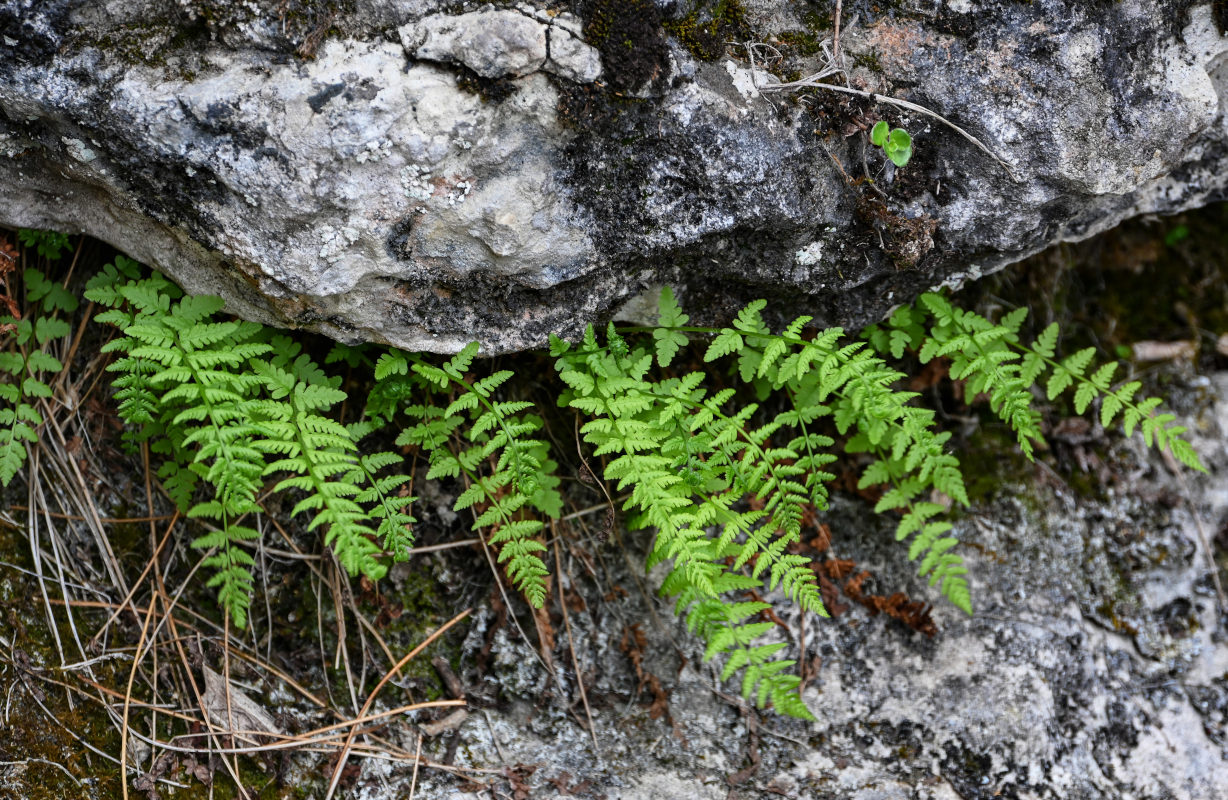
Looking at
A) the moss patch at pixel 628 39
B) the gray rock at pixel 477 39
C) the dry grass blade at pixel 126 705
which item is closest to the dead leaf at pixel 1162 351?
the moss patch at pixel 628 39

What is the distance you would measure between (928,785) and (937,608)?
2.91 ft

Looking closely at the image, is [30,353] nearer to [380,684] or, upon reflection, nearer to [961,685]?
[380,684]

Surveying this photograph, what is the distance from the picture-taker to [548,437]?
4.36 metres

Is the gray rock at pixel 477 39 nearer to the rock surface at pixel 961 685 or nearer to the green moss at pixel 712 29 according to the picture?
the green moss at pixel 712 29

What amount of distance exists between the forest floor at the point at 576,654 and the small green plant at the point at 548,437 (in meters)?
0.20

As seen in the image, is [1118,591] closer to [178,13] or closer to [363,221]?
[363,221]

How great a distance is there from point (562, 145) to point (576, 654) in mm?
2298

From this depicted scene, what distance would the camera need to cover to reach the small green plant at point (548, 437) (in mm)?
3445

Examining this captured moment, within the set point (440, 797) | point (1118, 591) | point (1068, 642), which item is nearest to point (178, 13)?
point (440, 797)

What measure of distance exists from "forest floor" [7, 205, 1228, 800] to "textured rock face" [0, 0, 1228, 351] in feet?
2.41

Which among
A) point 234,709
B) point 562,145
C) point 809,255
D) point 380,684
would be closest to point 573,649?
point 380,684

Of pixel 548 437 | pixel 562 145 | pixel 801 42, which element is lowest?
pixel 548 437

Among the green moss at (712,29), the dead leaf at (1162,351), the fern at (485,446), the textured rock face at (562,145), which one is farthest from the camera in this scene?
the dead leaf at (1162,351)

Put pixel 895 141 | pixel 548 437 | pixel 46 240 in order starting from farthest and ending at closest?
pixel 548 437 → pixel 46 240 → pixel 895 141
